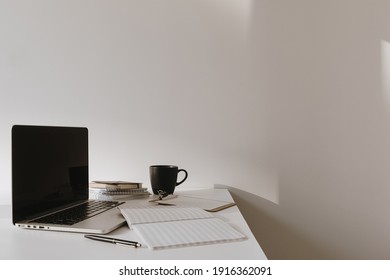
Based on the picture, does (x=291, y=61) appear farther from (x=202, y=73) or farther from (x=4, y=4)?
(x=4, y=4)

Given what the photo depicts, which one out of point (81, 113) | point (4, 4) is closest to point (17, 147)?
point (81, 113)

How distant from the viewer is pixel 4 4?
148 centimetres

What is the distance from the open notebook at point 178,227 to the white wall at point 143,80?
0.56 metres

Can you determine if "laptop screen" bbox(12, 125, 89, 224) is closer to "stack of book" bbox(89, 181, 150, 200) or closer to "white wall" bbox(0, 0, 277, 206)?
"stack of book" bbox(89, 181, 150, 200)

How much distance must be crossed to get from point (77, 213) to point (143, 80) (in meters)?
0.71

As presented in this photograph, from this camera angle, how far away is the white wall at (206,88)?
1.48 metres

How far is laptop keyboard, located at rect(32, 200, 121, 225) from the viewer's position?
829 millimetres

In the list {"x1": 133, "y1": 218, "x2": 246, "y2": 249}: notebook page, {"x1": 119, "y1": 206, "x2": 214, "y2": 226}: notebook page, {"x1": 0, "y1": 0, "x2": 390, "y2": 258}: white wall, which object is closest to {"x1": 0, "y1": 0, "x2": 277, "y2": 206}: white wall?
{"x1": 0, "y1": 0, "x2": 390, "y2": 258}: white wall

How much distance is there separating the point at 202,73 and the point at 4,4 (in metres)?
0.82

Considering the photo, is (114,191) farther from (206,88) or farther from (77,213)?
(206,88)

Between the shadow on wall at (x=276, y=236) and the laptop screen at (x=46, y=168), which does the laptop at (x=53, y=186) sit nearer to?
the laptop screen at (x=46, y=168)

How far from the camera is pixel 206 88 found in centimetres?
149

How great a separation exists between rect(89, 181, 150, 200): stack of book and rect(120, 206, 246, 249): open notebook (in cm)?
26

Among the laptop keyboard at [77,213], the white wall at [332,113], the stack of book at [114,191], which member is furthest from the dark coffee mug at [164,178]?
the white wall at [332,113]
